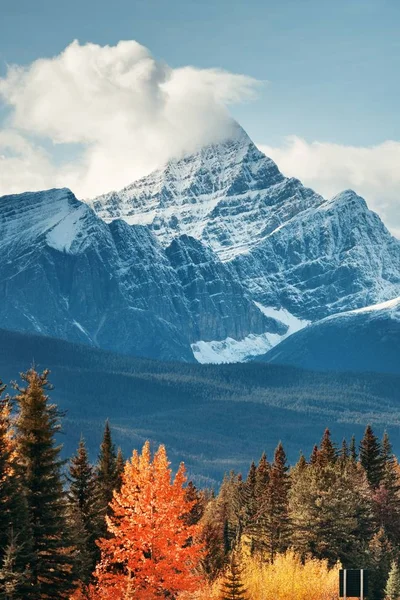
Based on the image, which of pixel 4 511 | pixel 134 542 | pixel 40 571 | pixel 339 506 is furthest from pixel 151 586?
pixel 339 506

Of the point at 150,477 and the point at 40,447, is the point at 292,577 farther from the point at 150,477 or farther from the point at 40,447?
the point at 40,447

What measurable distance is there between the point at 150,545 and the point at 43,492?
808 cm

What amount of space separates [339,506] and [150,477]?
1491 inches

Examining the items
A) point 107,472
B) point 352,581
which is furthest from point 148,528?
point 107,472

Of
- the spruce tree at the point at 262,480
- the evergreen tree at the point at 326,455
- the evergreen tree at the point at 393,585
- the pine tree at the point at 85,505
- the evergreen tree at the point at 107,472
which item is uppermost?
the evergreen tree at the point at 326,455

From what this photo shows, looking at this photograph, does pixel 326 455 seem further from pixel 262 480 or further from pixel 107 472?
pixel 107 472

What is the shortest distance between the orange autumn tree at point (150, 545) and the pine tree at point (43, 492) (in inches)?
165

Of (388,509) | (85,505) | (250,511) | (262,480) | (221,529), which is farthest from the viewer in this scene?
(221,529)

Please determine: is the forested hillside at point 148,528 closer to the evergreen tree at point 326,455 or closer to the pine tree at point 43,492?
the pine tree at point 43,492

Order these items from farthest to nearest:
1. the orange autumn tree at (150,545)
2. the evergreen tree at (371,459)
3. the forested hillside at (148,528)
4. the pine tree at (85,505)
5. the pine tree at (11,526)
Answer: the evergreen tree at (371,459), the pine tree at (85,505), the orange autumn tree at (150,545), the forested hillside at (148,528), the pine tree at (11,526)

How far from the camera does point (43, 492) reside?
240ft

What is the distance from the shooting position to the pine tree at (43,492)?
72.1 meters

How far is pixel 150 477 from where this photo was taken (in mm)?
80438

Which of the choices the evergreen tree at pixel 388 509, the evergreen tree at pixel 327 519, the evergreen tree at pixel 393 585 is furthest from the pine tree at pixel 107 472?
the evergreen tree at pixel 388 509
